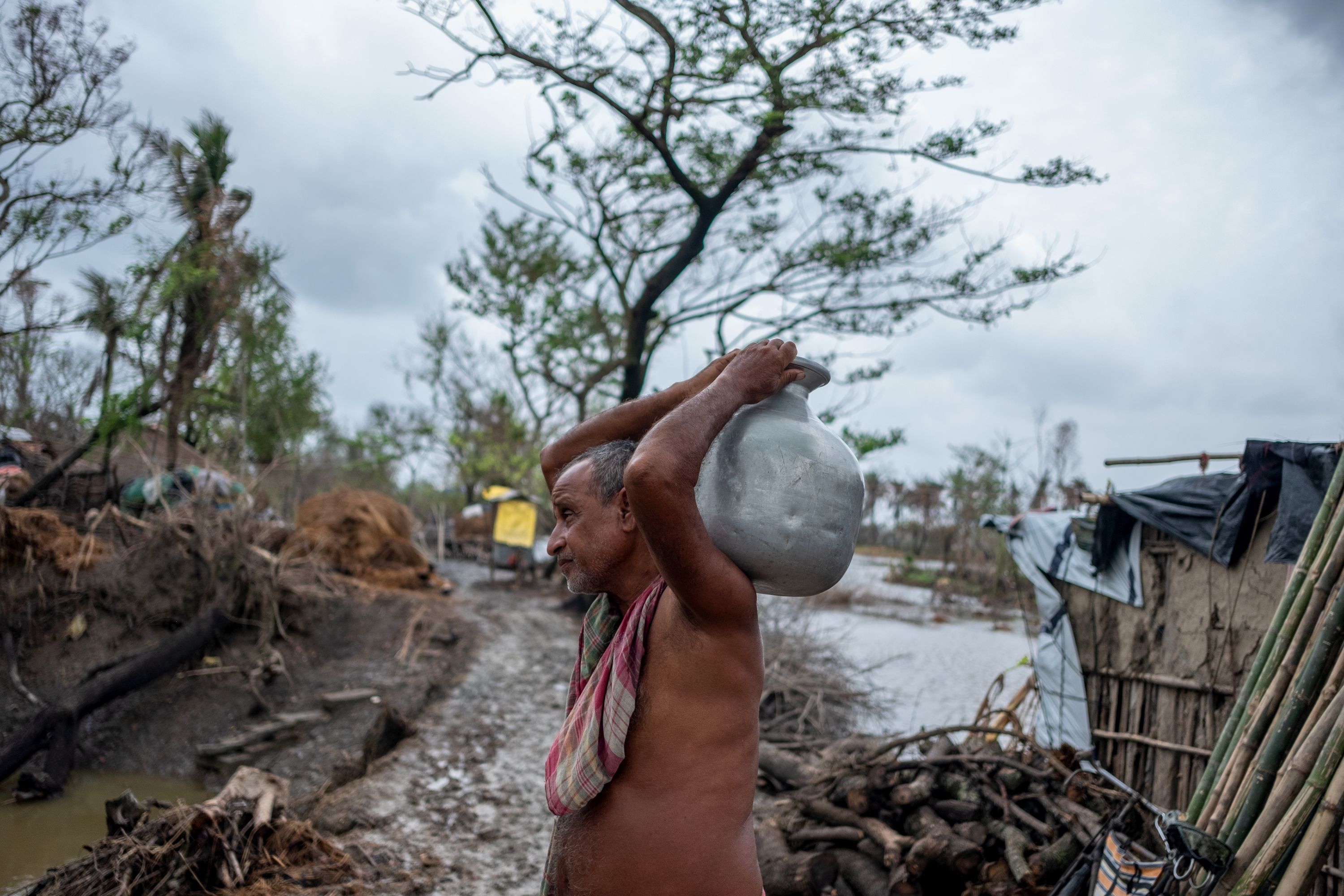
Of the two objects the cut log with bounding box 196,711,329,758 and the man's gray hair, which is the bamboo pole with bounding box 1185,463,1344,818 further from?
the cut log with bounding box 196,711,329,758

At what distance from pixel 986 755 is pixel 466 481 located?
63.8ft

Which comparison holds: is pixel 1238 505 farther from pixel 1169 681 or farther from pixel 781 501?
pixel 781 501

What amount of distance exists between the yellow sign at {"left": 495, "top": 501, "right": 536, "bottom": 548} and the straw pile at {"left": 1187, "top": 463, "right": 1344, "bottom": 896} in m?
13.8

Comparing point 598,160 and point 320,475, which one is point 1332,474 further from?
point 320,475

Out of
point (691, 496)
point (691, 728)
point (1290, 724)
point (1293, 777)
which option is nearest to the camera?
point (691, 496)

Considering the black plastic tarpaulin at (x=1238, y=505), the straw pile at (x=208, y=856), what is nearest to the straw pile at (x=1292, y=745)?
the black plastic tarpaulin at (x=1238, y=505)

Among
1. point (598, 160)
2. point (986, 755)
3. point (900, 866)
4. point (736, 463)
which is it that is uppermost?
point (598, 160)

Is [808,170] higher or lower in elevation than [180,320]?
higher

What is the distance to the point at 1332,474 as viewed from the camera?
3900 mm

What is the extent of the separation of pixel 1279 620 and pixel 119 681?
955cm

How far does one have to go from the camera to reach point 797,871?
4.52 metres

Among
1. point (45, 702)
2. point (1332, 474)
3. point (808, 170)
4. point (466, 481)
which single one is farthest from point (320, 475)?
point (1332, 474)

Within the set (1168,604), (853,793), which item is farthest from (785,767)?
(1168,604)

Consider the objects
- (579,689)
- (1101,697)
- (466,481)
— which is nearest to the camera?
(579,689)
